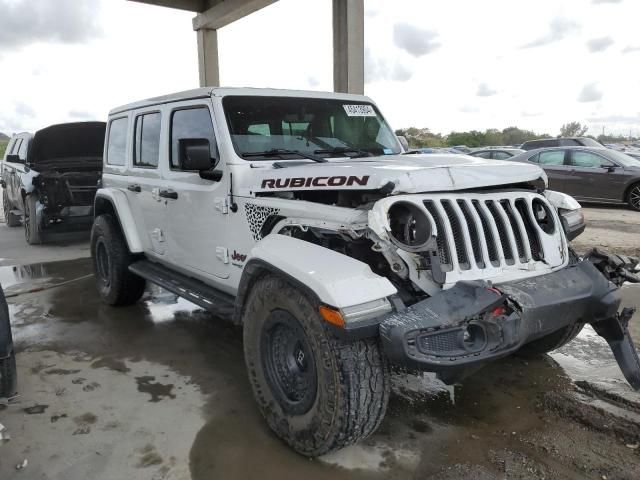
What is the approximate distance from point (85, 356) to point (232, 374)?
1.24 metres

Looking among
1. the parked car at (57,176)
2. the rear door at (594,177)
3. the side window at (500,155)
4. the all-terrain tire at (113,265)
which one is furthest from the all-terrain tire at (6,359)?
the side window at (500,155)

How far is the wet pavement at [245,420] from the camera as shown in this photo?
258 centimetres

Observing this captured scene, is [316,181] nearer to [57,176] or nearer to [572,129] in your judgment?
[57,176]

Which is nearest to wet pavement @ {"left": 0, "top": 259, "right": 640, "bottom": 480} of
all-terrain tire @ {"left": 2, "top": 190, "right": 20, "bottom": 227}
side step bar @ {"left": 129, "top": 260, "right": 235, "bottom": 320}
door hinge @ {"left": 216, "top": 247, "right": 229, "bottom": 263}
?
side step bar @ {"left": 129, "top": 260, "right": 235, "bottom": 320}

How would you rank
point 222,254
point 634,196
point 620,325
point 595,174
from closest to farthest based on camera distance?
1. point 620,325
2. point 222,254
3. point 634,196
4. point 595,174

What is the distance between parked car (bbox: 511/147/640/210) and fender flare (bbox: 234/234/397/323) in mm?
10415

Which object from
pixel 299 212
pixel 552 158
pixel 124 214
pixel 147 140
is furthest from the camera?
pixel 552 158

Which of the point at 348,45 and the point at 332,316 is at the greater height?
the point at 348,45

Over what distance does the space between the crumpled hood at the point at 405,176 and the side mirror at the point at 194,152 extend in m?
0.34

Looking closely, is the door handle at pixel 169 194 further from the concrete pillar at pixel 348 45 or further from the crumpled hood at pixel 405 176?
the concrete pillar at pixel 348 45

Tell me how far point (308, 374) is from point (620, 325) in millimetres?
1667

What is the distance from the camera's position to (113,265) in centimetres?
488

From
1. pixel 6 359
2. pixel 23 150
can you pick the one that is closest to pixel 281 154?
pixel 6 359

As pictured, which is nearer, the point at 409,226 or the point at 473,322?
the point at 473,322
